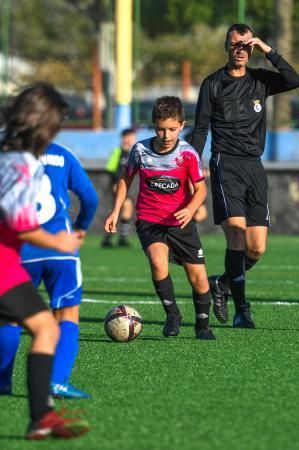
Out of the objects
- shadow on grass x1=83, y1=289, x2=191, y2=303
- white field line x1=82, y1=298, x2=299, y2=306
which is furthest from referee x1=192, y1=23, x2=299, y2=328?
shadow on grass x1=83, y1=289, x2=191, y2=303

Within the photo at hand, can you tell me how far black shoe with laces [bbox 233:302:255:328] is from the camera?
31.4ft

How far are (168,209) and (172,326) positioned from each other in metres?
0.88

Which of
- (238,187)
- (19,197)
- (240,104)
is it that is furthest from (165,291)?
(19,197)

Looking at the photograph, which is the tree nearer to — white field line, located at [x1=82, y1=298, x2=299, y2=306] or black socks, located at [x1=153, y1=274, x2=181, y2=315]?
white field line, located at [x1=82, y1=298, x2=299, y2=306]

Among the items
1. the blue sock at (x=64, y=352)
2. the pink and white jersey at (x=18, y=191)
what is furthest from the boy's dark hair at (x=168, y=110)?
the pink and white jersey at (x=18, y=191)

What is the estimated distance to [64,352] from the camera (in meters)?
6.39

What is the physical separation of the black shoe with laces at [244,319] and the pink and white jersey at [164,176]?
3.91 ft

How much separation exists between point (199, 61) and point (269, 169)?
28.5 meters

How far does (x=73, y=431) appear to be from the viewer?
551 cm

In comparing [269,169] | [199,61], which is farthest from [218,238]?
[199,61]

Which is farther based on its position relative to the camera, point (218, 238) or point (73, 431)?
point (218, 238)

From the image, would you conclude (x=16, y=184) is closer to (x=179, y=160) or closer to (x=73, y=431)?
(x=73, y=431)

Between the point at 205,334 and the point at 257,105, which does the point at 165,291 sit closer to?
the point at 205,334

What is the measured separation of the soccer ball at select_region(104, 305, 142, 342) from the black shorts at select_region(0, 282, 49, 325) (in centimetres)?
327
